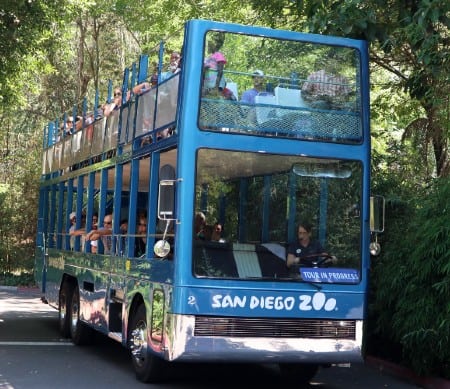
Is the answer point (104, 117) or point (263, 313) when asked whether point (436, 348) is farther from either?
point (104, 117)

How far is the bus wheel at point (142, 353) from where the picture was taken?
9133 millimetres

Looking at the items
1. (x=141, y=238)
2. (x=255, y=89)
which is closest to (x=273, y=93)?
(x=255, y=89)

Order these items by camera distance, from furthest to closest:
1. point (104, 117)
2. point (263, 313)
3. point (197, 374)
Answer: point (104, 117) < point (197, 374) < point (263, 313)

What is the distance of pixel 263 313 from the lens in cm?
839

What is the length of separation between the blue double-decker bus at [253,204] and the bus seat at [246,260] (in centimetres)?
1

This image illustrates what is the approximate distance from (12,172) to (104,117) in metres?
19.6

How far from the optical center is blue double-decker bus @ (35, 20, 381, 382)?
27.3 ft

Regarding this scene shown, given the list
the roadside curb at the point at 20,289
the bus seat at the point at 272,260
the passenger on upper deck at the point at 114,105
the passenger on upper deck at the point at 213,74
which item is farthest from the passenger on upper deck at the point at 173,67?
the roadside curb at the point at 20,289

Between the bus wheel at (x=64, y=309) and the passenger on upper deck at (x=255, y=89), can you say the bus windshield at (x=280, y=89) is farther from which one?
the bus wheel at (x=64, y=309)

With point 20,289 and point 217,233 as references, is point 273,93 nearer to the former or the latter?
point 217,233

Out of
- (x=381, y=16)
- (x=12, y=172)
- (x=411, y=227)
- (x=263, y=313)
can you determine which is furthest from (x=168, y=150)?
(x=12, y=172)

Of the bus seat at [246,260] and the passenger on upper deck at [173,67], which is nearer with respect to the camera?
the bus seat at [246,260]

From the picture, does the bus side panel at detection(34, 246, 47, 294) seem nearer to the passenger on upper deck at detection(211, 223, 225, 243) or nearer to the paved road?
the paved road

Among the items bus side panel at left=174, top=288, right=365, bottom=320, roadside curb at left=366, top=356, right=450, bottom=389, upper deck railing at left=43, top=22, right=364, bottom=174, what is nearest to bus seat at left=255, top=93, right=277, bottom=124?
upper deck railing at left=43, top=22, right=364, bottom=174
